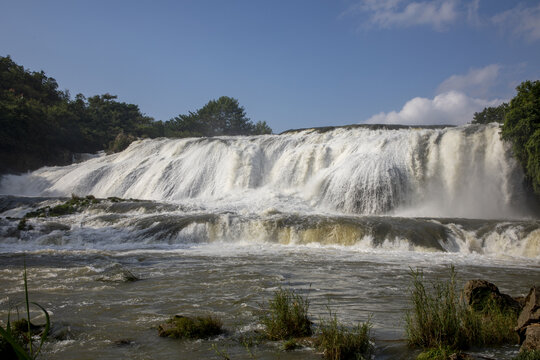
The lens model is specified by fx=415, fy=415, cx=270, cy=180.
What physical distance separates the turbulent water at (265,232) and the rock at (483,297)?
0.86 m

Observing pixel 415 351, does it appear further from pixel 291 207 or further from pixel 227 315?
pixel 291 207

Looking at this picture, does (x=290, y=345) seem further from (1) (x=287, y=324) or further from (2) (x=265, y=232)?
(2) (x=265, y=232)

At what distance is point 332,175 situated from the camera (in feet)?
75.7

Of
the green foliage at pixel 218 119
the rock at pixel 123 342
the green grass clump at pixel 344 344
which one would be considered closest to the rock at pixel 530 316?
the green grass clump at pixel 344 344

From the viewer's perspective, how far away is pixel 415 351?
4145 mm

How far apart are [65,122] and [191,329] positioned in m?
44.9

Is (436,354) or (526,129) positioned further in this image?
(526,129)

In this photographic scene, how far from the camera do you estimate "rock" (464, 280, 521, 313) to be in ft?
16.3

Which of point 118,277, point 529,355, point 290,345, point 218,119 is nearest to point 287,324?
point 290,345

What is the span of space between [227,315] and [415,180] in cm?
1801

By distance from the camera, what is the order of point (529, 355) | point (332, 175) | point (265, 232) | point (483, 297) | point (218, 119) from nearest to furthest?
point (529, 355) → point (483, 297) → point (265, 232) → point (332, 175) → point (218, 119)

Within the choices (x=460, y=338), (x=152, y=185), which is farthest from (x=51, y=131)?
(x=460, y=338)

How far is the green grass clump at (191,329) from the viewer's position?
15.7 feet

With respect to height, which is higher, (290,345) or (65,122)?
(65,122)
